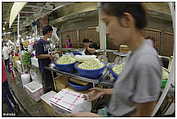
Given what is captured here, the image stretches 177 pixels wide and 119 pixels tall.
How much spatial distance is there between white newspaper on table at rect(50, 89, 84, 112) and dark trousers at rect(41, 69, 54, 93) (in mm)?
61

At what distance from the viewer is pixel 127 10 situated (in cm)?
35

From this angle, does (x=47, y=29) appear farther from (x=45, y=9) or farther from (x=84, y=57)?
(x=84, y=57)

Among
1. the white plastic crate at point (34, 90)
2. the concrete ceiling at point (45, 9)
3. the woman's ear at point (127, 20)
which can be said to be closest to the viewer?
the woman's ear at point (127, 20)

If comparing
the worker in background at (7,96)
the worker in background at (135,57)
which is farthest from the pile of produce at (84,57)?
the worker in background at (7,96)

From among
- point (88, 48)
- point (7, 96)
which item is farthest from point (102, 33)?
point (7, 96)

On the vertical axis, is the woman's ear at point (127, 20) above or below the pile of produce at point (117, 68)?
above

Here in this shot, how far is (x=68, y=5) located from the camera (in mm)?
468

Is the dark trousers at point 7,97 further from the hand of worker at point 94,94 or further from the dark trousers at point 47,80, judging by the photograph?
the hand of worker at point 94,94

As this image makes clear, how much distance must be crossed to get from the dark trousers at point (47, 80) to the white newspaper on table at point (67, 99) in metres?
0.06

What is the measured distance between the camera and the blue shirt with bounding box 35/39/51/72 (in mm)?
554

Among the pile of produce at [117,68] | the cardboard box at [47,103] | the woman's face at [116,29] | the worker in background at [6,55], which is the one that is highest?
the woman's face at [116,29]

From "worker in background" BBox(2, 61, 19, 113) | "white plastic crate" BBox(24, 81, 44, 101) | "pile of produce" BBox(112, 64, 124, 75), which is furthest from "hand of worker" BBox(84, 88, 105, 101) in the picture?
"worker in background" BBox(2, 61, 19, 113)

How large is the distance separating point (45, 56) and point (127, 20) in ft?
1.38

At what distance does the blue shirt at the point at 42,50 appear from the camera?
21.8 inches
